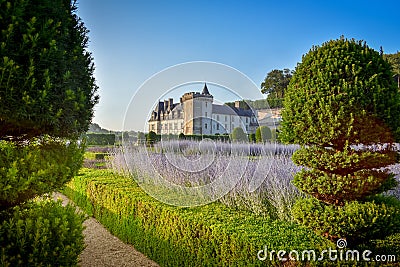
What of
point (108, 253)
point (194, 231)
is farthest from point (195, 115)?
point (194, 231)

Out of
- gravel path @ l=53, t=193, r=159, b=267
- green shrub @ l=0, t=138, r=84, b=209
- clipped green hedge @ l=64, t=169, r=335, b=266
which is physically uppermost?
green shrub @ l=0, t=138, r=84, b=209

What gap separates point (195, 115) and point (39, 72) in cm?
542

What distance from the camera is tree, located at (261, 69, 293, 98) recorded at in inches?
1486

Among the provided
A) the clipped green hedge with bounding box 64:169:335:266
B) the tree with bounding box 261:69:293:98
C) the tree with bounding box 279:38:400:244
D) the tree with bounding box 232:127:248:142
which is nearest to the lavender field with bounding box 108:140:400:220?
the clipped green hedge with bounding box 64:169:335:266

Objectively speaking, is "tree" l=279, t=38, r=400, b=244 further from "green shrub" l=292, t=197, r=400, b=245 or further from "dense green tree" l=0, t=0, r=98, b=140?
"dense green tree" l=0, t=0, r=98, b=140

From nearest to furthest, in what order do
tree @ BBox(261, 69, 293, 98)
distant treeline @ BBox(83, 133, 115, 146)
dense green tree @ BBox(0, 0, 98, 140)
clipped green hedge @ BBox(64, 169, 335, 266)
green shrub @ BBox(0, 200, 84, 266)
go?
dense green tree @ BBox(0, 0, 98, 140) → green shrub @ BBox(0, 200, 84, 266) → clipped green hedge @ BBox(64, 169, 335, 266) → distant treeline @ BBox(83, 133, 115, 146) → tree @ BBox(261, 69, 293, 98)

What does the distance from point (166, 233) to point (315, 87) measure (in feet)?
8.25

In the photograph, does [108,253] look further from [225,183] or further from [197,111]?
[197,111]

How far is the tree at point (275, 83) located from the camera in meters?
37.8

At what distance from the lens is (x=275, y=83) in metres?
39.2

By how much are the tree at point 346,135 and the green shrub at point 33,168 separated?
6.70 ft

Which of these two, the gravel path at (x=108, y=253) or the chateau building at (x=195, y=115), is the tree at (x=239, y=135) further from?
the gravel path at (x=108, y=253)

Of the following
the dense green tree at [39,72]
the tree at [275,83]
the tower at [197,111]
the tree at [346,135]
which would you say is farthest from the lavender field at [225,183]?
the tree at [275,83]

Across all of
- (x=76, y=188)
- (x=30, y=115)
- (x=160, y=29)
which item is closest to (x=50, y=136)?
(x=30, y=115)
